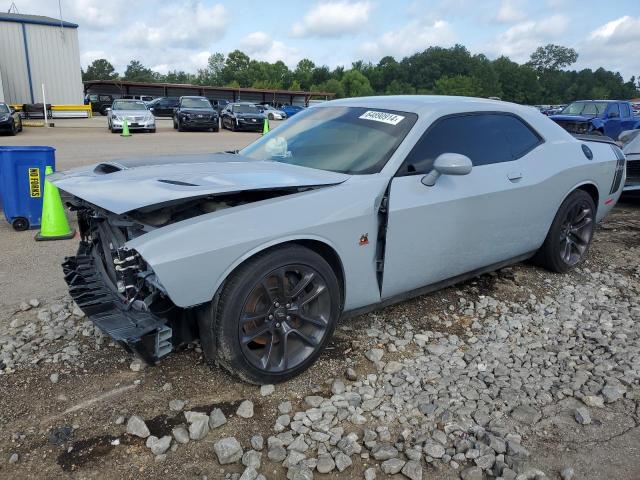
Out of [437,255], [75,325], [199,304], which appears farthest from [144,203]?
[437,255]

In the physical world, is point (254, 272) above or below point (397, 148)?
below

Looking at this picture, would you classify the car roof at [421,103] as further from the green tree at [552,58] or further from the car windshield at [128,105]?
the green tree at [552,58]

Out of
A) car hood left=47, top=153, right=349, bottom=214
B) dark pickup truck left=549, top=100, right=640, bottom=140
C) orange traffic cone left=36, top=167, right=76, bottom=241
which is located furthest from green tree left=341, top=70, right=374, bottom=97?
car hood left=47, top=153, right=349, bottom=214

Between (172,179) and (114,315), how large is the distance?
2.66ft

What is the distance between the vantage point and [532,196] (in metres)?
4.13

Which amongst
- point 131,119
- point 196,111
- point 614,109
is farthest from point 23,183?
point 196,111

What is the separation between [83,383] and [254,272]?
1.22 metres

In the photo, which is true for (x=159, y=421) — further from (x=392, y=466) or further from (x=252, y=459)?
(x=392, y=466)

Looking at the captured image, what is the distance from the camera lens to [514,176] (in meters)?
3.96

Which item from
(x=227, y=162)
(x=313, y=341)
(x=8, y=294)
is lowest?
(x=8, y=294)

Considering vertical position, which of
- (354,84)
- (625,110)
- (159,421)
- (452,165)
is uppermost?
(354,84)

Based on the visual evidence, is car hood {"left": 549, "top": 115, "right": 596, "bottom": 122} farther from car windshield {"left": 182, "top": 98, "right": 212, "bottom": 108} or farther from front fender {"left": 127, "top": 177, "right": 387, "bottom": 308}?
car windshield {"left": 182, "top": 98, "right": 212, "bottom": 108}

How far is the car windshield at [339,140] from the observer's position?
11.0 ft

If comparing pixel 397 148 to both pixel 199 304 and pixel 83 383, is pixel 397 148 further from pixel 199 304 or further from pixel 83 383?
pixel 83 383
